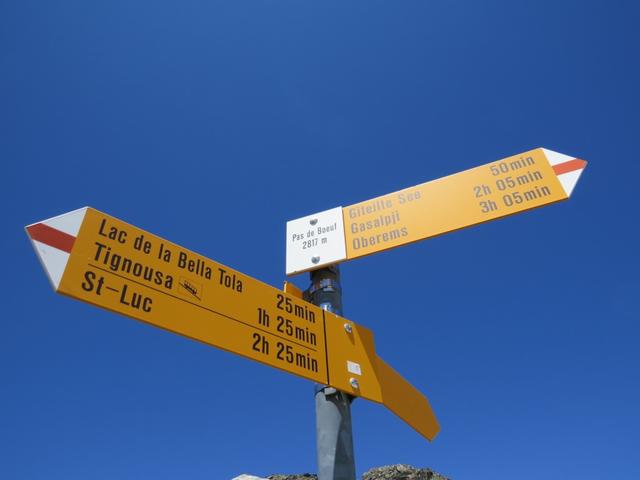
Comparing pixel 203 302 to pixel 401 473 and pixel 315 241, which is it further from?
pixel 401 473

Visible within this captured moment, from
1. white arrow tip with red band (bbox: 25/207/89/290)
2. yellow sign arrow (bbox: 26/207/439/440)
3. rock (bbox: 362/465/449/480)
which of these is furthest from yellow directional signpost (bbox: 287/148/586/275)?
rock (bbox: 362/465/449/480)

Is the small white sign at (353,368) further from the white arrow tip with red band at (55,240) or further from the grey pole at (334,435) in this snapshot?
the white arrow tip with red band at (55,240)

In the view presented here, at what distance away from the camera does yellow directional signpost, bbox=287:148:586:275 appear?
3.88m

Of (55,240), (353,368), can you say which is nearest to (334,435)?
(353,368)

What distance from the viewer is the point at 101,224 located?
283cm

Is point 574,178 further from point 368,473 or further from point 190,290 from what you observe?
point 368,473

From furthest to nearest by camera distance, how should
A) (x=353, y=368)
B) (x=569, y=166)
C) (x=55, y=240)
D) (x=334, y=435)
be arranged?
(x=569, y=166), (x=353, y=368), (x=334, y=435), (x=55, y=240)

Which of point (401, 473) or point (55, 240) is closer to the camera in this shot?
point (55, 240)

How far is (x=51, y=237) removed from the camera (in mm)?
2568

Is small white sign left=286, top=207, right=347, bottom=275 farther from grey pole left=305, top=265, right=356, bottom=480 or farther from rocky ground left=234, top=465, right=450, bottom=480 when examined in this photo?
rocky ground left=234, top=465, right=450, bottom=480

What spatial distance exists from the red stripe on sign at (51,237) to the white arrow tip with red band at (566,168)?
12.9 ft

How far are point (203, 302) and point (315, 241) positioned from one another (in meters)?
1.55

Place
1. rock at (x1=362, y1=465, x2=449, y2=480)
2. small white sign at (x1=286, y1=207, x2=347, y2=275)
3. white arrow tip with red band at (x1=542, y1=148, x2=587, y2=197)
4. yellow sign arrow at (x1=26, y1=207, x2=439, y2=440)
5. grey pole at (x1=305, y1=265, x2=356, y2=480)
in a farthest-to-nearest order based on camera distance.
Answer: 1. rock at (x1=362, y1=465, x2=449, y2=480)
2. small white sign at (x1=286, y1=207, x2=347, y2=275)
3. white arrow tip with red band at (x1=542, y1=148, x2=587, y2=197)
4. grey pole at (x1=305, y1=265, x2=356, y2=480)
5. yellow sign arrow at (x1=26, y1=207, x2=439, y2=440)

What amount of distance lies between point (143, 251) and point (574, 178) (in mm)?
3650
